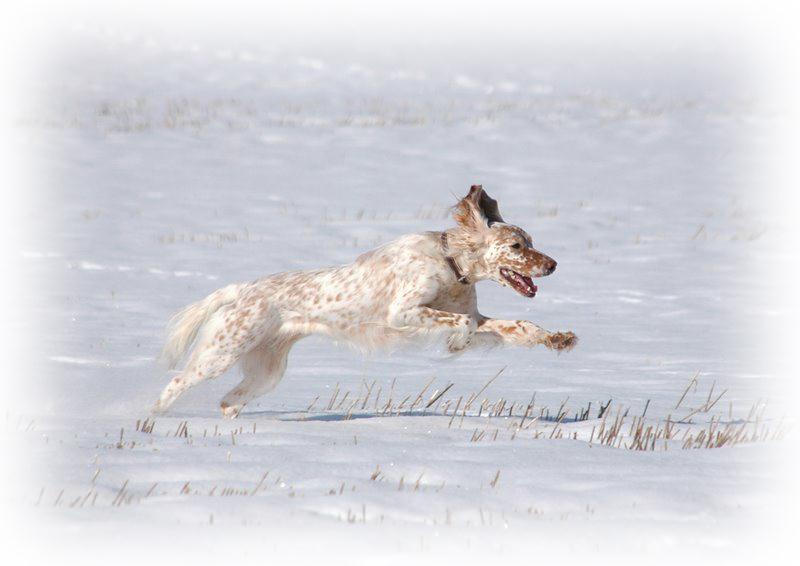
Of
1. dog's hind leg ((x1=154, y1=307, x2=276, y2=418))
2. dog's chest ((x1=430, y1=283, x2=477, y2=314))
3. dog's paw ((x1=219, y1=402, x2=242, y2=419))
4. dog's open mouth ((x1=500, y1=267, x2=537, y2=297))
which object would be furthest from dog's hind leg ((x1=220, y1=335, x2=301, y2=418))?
dog's open mouth ((x1=500, y1=267, x2=537, y2=297))

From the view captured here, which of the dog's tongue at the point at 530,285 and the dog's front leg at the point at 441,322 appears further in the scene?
the dog's tongue at the point at 530,285

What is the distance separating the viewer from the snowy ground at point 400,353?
4312 millimetres

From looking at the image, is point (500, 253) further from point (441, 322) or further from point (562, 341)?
point (562, 341)

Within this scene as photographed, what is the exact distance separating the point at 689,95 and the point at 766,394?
26866 mm

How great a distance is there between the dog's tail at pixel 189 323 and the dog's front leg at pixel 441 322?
1152 millimetres

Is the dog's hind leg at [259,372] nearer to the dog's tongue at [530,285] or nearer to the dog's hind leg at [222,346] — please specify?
the dog's hind leg at [222,346]

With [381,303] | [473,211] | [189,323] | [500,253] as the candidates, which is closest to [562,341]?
[500,253]

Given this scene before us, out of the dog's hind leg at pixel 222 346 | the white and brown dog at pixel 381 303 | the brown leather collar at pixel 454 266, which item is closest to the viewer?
the white and brown dog at pixel 381 303

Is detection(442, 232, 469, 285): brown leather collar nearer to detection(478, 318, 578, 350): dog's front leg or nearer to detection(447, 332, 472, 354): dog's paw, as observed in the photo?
detection(478, 318, 578, 350): dog's front leg

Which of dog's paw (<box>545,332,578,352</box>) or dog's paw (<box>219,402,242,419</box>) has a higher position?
dog's paw (<box>545,332,578,352</box>)

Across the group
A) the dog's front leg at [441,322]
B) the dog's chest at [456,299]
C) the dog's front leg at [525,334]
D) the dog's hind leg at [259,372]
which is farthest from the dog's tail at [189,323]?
the dog's front leg at [525,334]

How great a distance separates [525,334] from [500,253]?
542mm

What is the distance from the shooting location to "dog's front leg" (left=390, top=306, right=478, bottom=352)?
22.1 feet

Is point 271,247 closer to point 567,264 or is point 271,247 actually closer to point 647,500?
point 567,264
